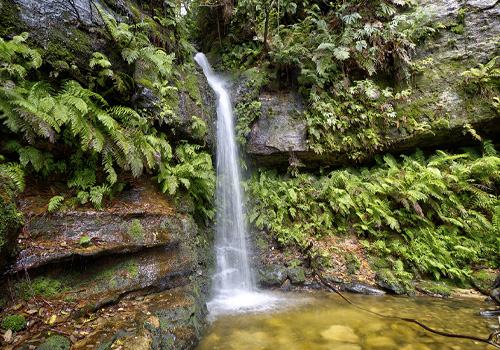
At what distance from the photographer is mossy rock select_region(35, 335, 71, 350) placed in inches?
81.7

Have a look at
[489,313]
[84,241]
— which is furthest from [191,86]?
[489,313]

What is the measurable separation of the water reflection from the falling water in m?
0.78

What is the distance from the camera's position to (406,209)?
5.93 metres

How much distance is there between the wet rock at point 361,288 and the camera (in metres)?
4.78

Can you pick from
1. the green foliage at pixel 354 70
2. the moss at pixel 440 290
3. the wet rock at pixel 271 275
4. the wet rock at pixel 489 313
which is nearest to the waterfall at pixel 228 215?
the wet rock at pixel 271 275

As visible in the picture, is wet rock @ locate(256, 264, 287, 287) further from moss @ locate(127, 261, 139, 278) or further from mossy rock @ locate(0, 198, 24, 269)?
mossy rock @ locate(0, 198, 24, 269)

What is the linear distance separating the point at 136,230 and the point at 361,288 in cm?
491

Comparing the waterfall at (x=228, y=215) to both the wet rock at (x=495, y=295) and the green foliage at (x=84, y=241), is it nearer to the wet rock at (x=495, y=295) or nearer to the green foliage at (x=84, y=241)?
the green foliage at (x=84, y=241)

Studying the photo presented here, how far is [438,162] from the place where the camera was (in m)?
6.16

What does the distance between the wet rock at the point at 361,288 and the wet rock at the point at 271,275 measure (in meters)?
1.42

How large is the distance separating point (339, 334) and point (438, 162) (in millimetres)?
5756

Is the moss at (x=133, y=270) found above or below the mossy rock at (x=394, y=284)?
above

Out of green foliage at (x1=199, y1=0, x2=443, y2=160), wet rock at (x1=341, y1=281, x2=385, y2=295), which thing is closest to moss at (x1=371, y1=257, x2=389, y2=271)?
wet rock at (x1=341, y1=281, x2=385, y2=295)

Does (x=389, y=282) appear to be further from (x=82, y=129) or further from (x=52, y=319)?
(x=82, y=129)
